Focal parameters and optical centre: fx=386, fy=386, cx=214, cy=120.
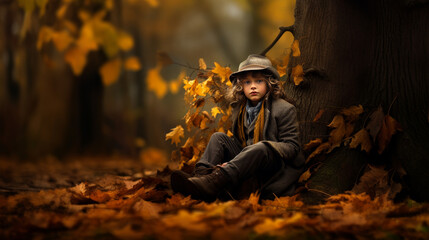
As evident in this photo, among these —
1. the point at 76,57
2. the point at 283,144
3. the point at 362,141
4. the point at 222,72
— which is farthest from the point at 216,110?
the point at 76,57

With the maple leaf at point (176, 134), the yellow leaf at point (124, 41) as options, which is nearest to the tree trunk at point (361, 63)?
the maple leaf at point (176, 134)

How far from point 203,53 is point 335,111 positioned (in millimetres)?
14460

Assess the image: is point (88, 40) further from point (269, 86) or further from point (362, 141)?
point (362, 141)

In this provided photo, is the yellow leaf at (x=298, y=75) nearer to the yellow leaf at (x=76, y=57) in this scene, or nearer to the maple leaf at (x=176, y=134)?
the maple leaf at (x=176, y=134)

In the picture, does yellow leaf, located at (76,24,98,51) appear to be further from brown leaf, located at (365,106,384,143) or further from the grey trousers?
brown leaf, located at (365,106,384,143)

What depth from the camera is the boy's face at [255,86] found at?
3.04 m

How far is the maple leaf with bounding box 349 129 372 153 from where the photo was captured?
112 inches

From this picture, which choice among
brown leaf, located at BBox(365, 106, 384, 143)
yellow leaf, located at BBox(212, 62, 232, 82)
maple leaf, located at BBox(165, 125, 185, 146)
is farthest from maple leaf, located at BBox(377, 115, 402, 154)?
maple leaf, located at BBox(165, 125, 185, 146)

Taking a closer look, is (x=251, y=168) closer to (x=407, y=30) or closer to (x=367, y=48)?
(x=367, y=48)

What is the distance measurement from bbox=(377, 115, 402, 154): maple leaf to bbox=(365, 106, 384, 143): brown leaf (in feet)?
0.11

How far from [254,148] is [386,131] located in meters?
0.97

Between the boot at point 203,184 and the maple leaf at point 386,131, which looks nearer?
the boot at point 203,184

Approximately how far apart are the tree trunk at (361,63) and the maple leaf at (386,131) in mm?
98

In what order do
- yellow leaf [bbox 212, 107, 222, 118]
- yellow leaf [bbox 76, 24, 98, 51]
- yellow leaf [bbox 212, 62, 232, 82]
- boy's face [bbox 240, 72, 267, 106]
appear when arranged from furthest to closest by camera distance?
yellow leaf [bbox 76, 24, 98, 51]
yellow leaf [bbox 212, 107, 222, 118]
yellow leaf [bbox 212, 62, 232, 82]
boy's face [bbox 240, 72, 267, 106]
